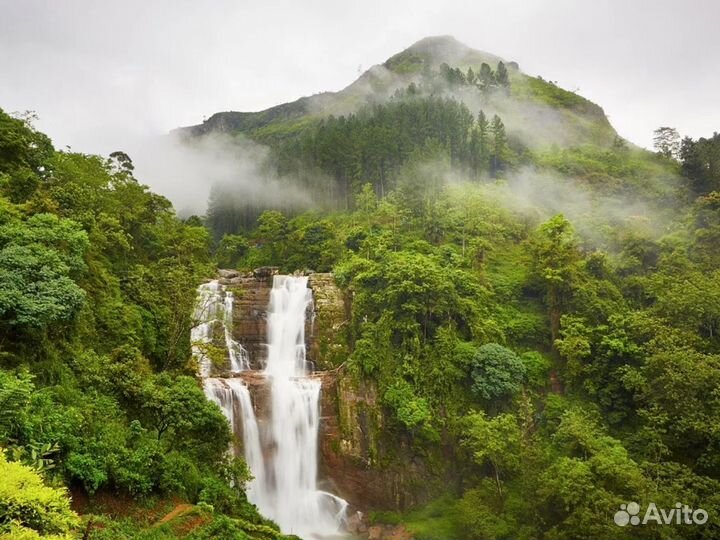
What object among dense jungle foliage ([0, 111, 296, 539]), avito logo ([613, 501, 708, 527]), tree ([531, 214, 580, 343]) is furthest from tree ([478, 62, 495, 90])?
avito logo ([613, 501, 708, 527])

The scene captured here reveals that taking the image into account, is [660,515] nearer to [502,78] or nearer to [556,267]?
[556,267]

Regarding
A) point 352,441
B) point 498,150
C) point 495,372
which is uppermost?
point 498,150

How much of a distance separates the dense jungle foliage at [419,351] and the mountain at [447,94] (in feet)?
121

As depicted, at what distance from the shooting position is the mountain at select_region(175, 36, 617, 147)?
8731 centimetres

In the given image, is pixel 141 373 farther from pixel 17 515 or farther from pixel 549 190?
pixel 549 190

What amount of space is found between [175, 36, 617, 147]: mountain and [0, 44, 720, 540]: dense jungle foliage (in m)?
36.7

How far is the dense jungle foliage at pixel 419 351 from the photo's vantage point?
48.6ft

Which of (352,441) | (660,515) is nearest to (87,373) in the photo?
(352,441)

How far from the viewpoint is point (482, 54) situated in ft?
456

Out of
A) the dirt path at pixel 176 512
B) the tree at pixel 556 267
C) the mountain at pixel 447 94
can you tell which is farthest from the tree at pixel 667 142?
the dirt path at pixel 176 512

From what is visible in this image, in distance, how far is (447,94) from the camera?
3479 inches

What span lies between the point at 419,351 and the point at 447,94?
69304 millimetres

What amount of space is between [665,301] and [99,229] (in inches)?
1259

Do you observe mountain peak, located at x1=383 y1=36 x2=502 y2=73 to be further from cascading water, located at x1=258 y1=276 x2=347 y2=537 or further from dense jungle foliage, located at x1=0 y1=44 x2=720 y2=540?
cascading water, located at x1=258 y1=276 x2=347 y2=537
